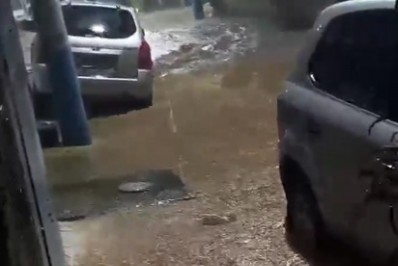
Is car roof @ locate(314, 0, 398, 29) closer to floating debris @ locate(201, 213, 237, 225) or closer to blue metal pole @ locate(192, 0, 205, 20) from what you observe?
floating debris @ locate(201, 213, 237, 225)

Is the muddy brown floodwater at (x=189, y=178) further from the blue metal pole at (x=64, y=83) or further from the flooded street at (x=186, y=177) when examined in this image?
the blue metal pole at (x=64, y=83)

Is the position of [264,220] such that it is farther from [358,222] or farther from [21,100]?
[21,100]

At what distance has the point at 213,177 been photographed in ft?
20.1

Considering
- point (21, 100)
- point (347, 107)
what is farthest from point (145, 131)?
point (21, 100)

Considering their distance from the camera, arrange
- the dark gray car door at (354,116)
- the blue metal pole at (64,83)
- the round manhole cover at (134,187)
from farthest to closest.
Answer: the blue metal pole at (64,83)
the round manhole cover at (134,187)
the dark gray car door at (354,116)

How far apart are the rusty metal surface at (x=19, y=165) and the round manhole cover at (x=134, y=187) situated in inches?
189

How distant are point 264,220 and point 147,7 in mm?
7315

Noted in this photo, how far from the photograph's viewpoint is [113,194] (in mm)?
5840

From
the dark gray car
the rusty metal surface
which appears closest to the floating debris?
the dark gray car

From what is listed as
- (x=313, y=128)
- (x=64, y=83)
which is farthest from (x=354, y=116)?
(x=64, y=83)

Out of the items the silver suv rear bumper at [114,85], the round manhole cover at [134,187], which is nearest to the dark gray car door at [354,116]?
the round manhole cover at [134,187]

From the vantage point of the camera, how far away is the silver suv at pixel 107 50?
7902 mm

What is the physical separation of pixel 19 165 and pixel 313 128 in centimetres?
256

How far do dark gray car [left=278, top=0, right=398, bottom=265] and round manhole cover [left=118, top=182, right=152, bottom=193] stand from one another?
2221mm
